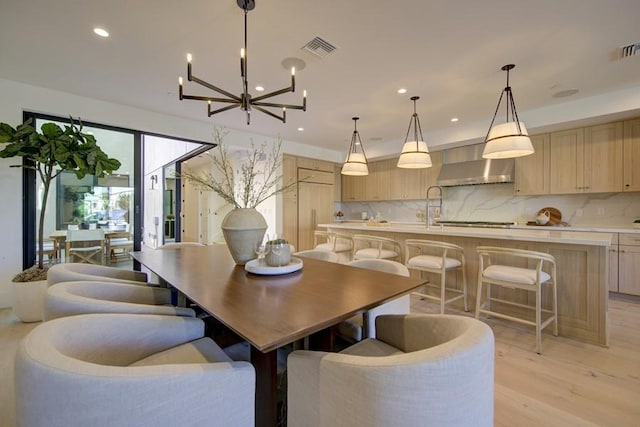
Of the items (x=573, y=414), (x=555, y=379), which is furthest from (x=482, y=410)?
(x=555, y=379)

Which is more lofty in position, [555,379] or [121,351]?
[121,351]

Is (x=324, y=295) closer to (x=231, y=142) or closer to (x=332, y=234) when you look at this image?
(x=332, y=234)

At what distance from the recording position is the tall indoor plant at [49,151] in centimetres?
265

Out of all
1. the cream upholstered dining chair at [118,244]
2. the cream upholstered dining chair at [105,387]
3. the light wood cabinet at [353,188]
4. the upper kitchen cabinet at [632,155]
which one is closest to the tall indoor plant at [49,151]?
the cream upholstered dining chair at [118,244]

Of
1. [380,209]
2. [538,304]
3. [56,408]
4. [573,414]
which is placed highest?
[380,209]

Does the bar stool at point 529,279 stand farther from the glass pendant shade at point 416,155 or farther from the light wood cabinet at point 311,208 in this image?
the light wood cabinet at point 311,208

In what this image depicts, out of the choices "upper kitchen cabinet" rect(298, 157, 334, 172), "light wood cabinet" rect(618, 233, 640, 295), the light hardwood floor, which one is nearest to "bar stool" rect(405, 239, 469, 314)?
the light hardwood floor

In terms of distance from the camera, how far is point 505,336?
8.09 ft

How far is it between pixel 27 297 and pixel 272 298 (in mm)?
3055

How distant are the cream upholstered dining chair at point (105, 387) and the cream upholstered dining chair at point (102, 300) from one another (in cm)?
23

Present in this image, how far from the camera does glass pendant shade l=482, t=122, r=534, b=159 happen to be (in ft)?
8.25

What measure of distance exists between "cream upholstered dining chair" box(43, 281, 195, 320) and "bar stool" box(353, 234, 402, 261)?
232 cm

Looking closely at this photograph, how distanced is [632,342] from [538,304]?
1006mm

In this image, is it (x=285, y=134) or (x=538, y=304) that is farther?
(x=285, y=134)
